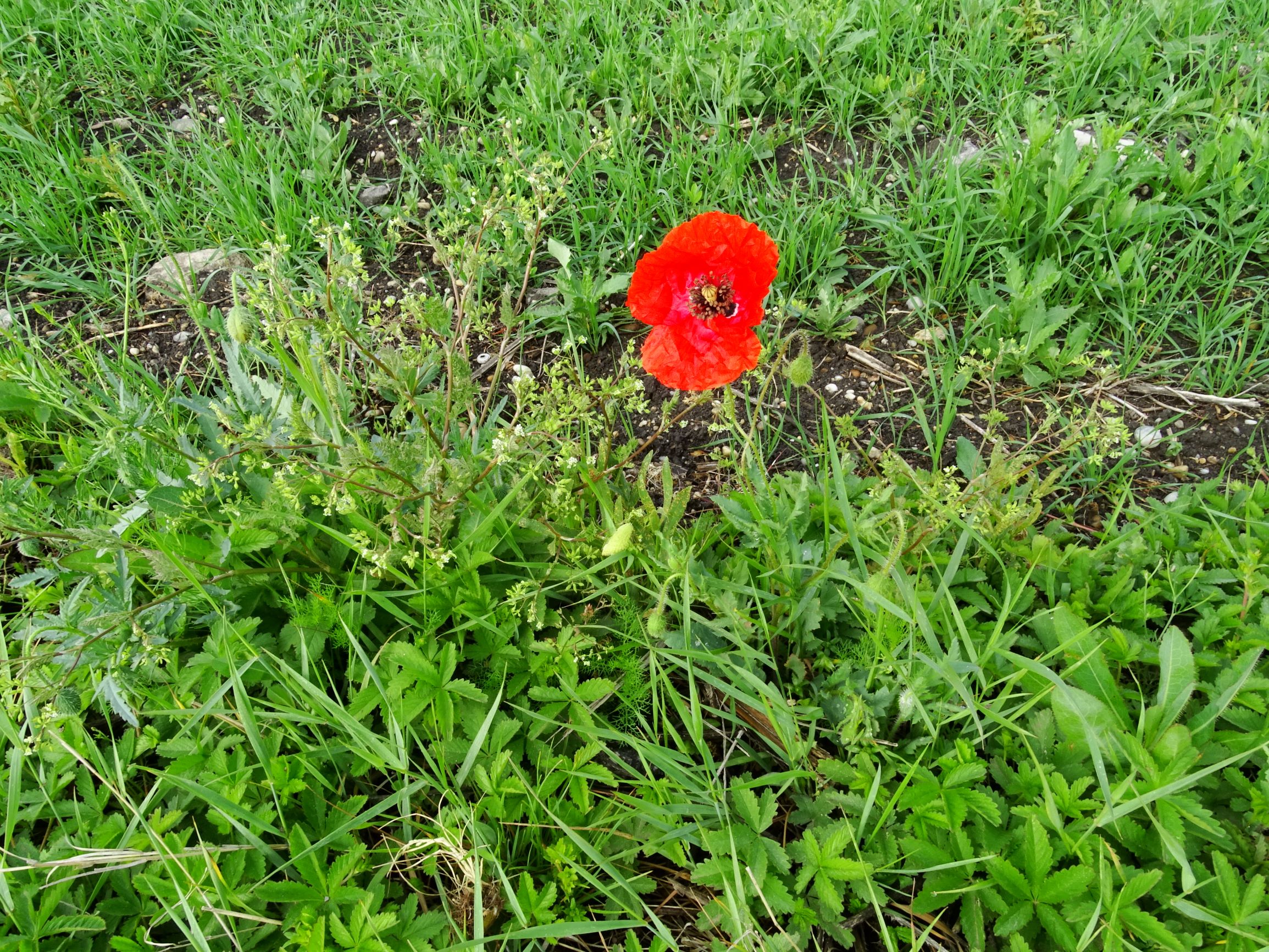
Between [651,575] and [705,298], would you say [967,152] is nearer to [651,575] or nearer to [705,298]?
[705,298]

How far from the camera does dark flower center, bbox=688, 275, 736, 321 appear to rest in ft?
5.22

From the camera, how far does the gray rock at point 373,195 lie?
2867 mm

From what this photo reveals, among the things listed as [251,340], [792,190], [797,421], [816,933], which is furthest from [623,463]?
[792,190]

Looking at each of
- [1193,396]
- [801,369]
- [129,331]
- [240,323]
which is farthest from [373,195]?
[1193,396]

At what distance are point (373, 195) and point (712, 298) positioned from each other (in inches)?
69.7

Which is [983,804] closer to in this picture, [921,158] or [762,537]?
[762,537]

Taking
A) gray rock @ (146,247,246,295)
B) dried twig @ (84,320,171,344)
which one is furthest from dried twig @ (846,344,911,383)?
dried twig @ (84,320,171,344)

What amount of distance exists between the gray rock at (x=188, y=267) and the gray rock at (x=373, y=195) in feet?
1.47

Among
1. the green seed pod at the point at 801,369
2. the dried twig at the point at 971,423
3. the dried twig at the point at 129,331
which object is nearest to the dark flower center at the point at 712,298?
the green seed pod at the point at 801,369

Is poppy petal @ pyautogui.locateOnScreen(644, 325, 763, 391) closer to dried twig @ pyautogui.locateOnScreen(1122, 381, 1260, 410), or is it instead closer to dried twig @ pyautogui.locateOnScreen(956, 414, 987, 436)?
dried twig @ pyautogui.locateOnScreen(956, 414, 987, 436)

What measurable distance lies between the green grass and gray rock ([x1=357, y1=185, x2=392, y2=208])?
106mm

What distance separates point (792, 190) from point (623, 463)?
4.00ft

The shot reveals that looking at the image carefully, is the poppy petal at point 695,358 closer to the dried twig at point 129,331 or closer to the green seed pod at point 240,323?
the green seed pod at point 240,323

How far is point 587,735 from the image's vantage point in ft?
5.13
